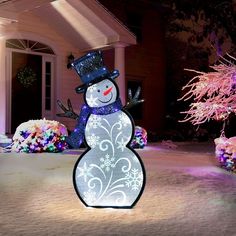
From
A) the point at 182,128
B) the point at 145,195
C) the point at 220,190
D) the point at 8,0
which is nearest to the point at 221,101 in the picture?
the point at 220,190

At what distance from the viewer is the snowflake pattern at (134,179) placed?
546cm

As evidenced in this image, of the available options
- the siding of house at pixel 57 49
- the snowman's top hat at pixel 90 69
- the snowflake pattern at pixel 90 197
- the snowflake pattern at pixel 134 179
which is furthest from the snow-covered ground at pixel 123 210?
the siding of house at pixel 57 49

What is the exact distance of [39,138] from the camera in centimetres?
1049

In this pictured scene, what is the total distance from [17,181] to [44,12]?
335 inches

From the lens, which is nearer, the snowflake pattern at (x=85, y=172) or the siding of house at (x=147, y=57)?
the snowflake pattern at (x=85, y=172)

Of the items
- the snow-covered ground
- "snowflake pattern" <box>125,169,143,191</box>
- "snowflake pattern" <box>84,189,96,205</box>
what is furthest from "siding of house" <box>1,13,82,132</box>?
"snowflake pattern" <box>125,169,143,191</box>

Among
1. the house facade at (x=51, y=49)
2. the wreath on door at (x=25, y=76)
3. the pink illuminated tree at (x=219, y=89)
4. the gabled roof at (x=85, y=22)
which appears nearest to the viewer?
the pink illuminated tree at (x=219, y=89)

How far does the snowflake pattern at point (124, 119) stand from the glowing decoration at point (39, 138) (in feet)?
16.9

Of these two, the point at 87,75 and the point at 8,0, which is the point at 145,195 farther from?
the point at 8,0

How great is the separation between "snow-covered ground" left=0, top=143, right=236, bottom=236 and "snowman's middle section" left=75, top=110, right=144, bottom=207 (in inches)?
→ 6.7

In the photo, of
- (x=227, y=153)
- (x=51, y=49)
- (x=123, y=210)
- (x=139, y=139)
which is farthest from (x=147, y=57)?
(x=123, y=210)

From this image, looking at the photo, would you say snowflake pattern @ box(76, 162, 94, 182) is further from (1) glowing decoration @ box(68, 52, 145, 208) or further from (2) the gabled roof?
(2) the gabled roof

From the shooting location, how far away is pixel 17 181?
22.9 ft

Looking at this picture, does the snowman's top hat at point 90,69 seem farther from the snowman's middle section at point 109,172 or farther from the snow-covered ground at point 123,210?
the snow-covered ground at point 123,210
